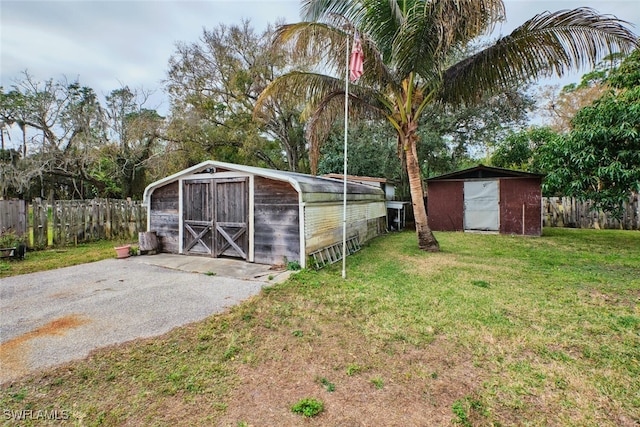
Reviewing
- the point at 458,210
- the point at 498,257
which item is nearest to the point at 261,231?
the point at 498,257

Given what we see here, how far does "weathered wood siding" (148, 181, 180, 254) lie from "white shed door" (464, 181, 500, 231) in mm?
9659

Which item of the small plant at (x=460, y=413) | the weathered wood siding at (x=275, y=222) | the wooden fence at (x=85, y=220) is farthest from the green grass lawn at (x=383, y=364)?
the wooden fence at (x=85, y=220)

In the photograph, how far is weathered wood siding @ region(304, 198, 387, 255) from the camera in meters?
5.75

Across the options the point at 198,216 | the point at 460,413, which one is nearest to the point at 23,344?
the point at 460,413

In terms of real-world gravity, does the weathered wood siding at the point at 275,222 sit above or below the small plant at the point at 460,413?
above

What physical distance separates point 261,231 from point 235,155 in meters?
10.6

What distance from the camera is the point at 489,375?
229cm

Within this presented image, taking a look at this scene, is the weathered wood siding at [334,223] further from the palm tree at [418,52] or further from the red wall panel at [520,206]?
the red wall panel at [520,206]

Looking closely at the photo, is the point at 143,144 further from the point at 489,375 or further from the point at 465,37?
the point at 489,375

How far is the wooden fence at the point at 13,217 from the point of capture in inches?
269

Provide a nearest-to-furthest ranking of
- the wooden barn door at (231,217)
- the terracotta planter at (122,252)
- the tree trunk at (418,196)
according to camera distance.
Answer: the wooden barn door at (231,217)
the terracotta planter at (122,252)
the tree trunk at (418,196)

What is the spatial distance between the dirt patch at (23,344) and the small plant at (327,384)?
2.36 meters

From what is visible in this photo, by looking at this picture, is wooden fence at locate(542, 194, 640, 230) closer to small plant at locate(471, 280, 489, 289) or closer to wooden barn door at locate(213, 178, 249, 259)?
small plant at locate(471, 280, 489, 289)

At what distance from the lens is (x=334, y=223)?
267 inches
